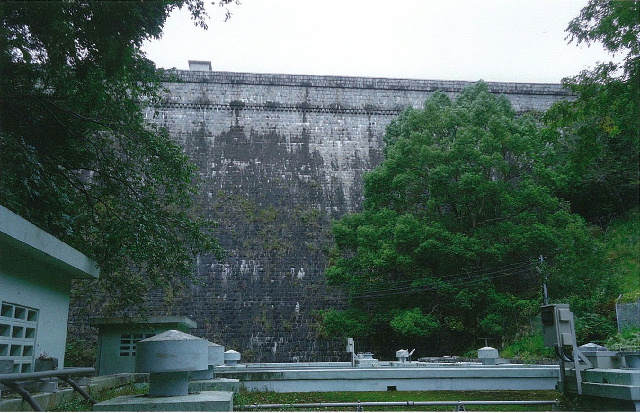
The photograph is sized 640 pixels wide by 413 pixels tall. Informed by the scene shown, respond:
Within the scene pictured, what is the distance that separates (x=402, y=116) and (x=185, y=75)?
879 cm

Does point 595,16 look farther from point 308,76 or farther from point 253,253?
point 308,76

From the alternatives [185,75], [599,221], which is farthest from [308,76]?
[599,221]

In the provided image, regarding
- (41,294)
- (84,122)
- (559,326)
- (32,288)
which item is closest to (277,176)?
(84,122)

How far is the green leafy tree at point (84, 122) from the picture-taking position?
530 cm

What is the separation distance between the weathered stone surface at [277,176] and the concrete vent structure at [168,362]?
13304mm

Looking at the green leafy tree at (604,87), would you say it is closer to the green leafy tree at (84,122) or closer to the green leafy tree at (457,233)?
the green leafy tree at (84,122)

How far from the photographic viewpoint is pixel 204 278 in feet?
58.9

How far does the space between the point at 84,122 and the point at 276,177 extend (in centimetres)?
1325

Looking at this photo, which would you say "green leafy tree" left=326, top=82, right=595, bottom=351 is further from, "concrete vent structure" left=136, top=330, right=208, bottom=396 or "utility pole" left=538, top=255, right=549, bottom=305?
"concrete vent structure" left=136, top=330, right=208, bottom=396

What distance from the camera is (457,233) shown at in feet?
51.8

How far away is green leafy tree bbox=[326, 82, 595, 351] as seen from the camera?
15328 millimetres

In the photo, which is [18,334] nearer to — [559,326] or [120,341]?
[120,341]

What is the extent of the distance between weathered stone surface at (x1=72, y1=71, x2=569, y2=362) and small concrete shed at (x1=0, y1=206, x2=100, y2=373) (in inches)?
410

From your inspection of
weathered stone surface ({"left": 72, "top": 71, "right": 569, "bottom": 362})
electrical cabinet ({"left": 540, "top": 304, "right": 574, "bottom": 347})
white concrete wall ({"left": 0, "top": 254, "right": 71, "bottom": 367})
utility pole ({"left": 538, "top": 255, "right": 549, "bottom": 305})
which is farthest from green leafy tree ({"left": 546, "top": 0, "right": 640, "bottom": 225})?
weathered stone surface ({"left": 72, "top": 71, "right": 569, "bottom": 362})
